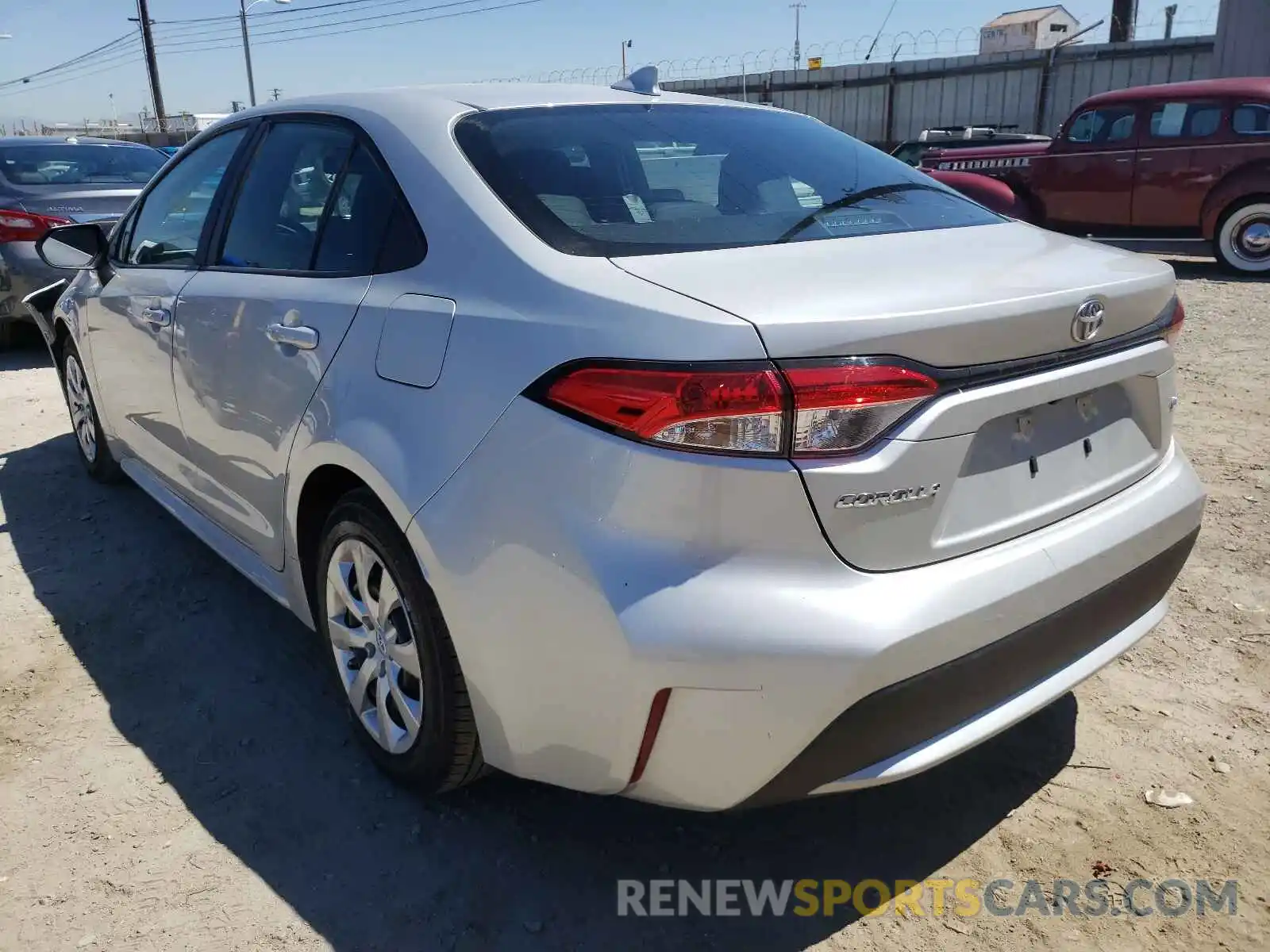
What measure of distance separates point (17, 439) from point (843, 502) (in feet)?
18.2

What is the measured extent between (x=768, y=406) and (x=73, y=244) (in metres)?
3.56

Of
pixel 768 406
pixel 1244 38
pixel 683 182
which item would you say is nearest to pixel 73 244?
pixel 683 182

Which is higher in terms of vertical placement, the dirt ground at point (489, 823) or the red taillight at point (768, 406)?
the red taillight at point (768, 406)

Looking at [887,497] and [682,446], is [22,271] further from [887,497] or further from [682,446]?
[887,497]

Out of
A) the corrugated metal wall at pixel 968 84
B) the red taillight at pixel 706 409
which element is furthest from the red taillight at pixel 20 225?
the corrugated metal wall at pixel 968 84

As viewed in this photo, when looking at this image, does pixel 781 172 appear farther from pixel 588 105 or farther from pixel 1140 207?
pixel 1140 207

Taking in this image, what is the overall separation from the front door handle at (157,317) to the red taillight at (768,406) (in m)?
2.20

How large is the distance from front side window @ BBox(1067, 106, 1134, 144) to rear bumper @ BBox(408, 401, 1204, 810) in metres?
10.6

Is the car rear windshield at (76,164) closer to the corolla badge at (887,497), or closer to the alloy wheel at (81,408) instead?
the alloy wheel at (81,408)

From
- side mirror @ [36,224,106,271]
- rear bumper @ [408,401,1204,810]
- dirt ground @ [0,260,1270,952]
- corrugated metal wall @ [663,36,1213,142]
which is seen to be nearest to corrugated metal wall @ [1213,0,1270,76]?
corrugated metal wall @ [663,36,1213,142]

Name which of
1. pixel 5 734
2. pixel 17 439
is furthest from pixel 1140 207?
pixel 5 734

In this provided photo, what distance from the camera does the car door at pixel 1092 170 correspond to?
1101 centimetres

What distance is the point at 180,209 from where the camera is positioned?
141 inches

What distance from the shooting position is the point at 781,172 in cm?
265
